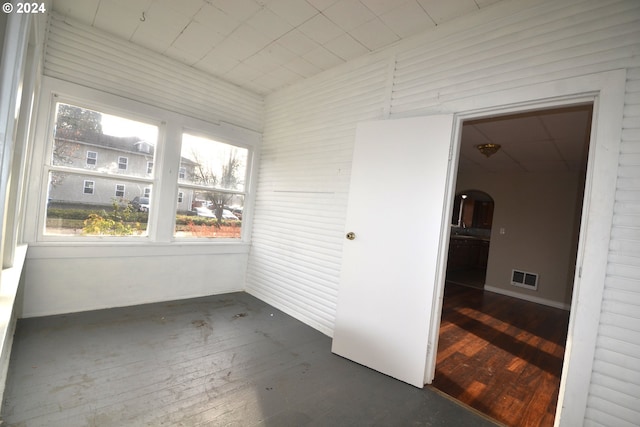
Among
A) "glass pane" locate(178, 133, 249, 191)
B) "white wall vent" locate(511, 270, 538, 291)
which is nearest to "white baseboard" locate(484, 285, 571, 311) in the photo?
"white wall vent" locate(511, 270, 538, 291)

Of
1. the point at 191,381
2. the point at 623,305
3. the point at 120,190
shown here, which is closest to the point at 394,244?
the point at 623,305

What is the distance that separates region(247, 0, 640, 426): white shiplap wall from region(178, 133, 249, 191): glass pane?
38cm

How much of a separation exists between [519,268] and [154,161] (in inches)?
269

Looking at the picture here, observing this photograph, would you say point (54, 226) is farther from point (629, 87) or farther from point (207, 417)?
point (629, 87)

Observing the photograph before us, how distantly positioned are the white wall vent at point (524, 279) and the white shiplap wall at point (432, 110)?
191 inches

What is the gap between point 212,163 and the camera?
4.14 metres

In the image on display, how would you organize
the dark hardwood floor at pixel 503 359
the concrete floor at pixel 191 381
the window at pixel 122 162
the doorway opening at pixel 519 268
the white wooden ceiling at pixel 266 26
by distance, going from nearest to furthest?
1. the concrete floor at pixel 191 381
2. the dark hardwood floor at pixel 503 359
3. the white wooden ceiling at pixel 266 26
4. the doorway opening at pixel 519 268
5. the window at pixel 122 162

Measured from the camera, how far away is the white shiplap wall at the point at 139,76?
2.97 metres

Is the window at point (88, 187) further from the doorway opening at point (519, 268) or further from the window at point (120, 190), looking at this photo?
the doorway opening at point (519, 268)

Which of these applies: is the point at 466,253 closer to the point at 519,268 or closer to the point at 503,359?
the point at 519,268

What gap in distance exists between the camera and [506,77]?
86.7 inches

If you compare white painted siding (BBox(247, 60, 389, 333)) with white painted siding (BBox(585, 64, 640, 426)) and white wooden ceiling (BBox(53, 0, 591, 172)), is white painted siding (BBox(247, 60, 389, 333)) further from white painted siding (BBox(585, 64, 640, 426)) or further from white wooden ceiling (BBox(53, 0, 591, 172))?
white painted siding (BBox(585, 64, 640, 426))

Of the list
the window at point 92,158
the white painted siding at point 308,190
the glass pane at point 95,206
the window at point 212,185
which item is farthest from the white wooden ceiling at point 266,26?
the glass pane at point 95,206

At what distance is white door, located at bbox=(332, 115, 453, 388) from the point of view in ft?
7.89
